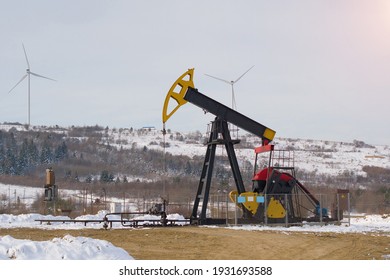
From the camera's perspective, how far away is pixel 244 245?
50.7 ft

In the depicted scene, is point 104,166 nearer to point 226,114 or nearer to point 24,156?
point 24,156

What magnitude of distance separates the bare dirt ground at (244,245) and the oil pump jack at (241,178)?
13.1 ft

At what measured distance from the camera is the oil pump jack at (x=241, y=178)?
23.0m

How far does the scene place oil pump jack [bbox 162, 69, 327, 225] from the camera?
75.4 feet

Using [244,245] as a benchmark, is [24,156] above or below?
above

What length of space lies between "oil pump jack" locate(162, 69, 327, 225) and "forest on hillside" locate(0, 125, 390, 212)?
2274 inches

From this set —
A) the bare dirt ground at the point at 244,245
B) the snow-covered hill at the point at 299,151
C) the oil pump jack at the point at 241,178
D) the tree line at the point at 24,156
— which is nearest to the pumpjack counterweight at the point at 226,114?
the oil pump jack at the point at 241,178

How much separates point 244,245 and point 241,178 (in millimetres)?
8267

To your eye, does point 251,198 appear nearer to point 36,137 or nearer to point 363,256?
point 363,256

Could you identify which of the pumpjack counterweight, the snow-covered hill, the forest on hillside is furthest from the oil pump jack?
the snow-covered hill

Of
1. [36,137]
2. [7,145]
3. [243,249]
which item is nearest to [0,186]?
[7,145]

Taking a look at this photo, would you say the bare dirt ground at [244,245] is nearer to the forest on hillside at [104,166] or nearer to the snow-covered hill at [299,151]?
the forest on hillside at [104,166]

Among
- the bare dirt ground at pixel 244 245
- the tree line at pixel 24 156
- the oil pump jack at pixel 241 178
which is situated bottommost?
the bare dirt ground at pixel 244 245

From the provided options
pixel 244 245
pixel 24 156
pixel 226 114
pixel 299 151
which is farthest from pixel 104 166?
pixel 244 245
